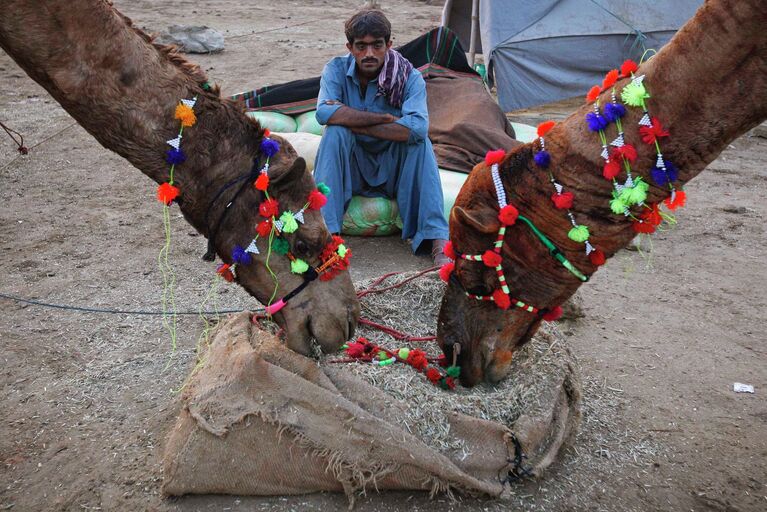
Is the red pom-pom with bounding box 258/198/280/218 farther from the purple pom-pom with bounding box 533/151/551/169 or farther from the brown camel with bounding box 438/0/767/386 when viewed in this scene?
the purple pom-pom with bounding box 533/151/551/169

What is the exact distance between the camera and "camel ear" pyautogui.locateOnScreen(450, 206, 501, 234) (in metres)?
2.79

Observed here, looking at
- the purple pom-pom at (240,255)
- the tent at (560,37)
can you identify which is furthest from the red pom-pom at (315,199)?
the tent at (560,37)

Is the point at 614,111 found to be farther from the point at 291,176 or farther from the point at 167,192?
the point at 167,192

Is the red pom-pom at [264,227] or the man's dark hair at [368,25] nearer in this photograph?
the red pom-pom at [264,227]

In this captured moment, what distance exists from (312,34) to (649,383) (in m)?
12.7

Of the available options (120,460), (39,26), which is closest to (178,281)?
(120,460)

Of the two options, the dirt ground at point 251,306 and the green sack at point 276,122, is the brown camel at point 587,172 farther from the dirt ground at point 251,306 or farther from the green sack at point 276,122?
the green sack at point 276,122

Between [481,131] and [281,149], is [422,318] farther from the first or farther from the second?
[481,131]

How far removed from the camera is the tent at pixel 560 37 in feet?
30.5

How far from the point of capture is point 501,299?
115 inches

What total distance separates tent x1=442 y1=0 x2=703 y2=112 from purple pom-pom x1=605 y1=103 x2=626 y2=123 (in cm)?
688

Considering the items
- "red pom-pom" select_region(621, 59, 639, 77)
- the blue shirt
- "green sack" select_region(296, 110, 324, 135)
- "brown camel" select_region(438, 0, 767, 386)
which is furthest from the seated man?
"red pom-pom" select_region(621, 59, 639, 77)

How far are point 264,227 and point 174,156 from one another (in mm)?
445

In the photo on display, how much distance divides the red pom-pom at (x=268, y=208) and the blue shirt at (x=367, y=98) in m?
2.52
